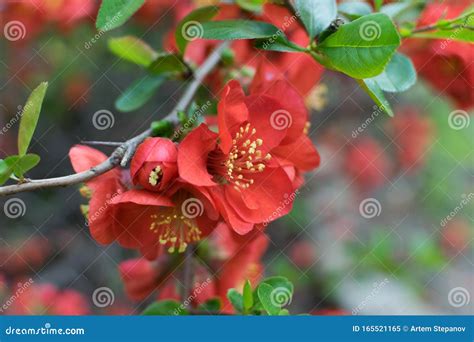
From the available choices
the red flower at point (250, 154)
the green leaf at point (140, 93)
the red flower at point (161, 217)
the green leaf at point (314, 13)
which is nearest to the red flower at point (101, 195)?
the red flower at point (161, 217)

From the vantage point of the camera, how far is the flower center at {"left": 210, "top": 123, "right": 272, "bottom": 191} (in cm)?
92

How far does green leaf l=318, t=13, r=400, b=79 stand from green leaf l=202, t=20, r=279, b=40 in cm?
11

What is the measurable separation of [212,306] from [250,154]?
0.32 meters

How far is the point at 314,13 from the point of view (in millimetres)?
909

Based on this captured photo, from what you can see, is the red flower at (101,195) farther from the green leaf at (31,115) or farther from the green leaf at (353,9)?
the green leaf at (353,9)

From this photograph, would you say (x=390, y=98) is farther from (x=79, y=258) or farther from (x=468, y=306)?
(x=79, y=258)

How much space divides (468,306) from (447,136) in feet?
2.01

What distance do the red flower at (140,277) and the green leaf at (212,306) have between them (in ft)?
0.40

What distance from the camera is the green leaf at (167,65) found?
1065 millimetres

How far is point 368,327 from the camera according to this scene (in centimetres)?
117

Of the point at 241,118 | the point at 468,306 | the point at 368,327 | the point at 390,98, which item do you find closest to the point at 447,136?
the point at 390,98

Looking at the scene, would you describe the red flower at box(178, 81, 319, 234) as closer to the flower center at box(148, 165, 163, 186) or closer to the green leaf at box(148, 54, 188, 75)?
the flower center at box(148, 165, 163, 186)

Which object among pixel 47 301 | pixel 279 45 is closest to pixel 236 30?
pixel 279 45

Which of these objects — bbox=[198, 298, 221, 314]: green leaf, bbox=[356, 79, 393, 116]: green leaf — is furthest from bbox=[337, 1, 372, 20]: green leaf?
bbox=[198, 298, 221, 314]: green leaf
